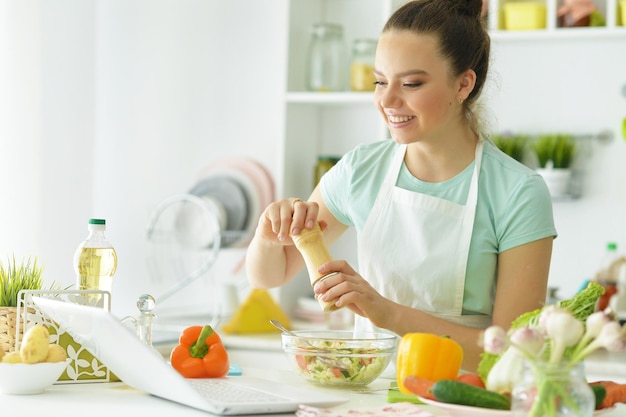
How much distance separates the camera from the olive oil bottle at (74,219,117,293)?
5.75 feet

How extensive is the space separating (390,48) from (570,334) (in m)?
0.89

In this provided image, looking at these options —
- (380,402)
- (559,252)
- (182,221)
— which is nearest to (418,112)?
(380,402)

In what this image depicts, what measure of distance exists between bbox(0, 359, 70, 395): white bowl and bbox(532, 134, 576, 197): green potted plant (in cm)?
210

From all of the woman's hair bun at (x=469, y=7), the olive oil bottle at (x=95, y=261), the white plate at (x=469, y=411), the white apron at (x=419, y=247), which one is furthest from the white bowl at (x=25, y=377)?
the woman's hair bun at (x=469, y=7)

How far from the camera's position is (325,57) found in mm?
3520

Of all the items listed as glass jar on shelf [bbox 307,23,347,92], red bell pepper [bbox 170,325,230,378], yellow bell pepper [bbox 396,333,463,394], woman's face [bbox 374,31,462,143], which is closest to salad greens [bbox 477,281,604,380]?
yellow bell pepper [bbox 396,333,463,394]

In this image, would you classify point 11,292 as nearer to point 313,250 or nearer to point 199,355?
point 199,355

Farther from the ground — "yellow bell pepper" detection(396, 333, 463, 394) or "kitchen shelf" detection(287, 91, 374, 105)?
"kitchen shelf" detection(287, 91, 374, 105)

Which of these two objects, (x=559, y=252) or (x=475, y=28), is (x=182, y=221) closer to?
(x=559, y=252)

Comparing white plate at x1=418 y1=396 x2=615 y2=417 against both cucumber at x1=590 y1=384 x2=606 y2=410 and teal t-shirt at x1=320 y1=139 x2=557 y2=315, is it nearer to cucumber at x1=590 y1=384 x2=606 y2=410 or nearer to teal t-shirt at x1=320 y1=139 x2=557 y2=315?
cucumber at x1=590 y1=384 x2=606 y2=410

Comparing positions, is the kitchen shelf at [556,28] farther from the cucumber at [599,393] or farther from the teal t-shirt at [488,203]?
the cucumber at [599,393]

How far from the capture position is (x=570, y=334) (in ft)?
4.12

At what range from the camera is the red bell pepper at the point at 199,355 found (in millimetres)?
1667

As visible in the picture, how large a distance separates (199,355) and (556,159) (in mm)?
1956
